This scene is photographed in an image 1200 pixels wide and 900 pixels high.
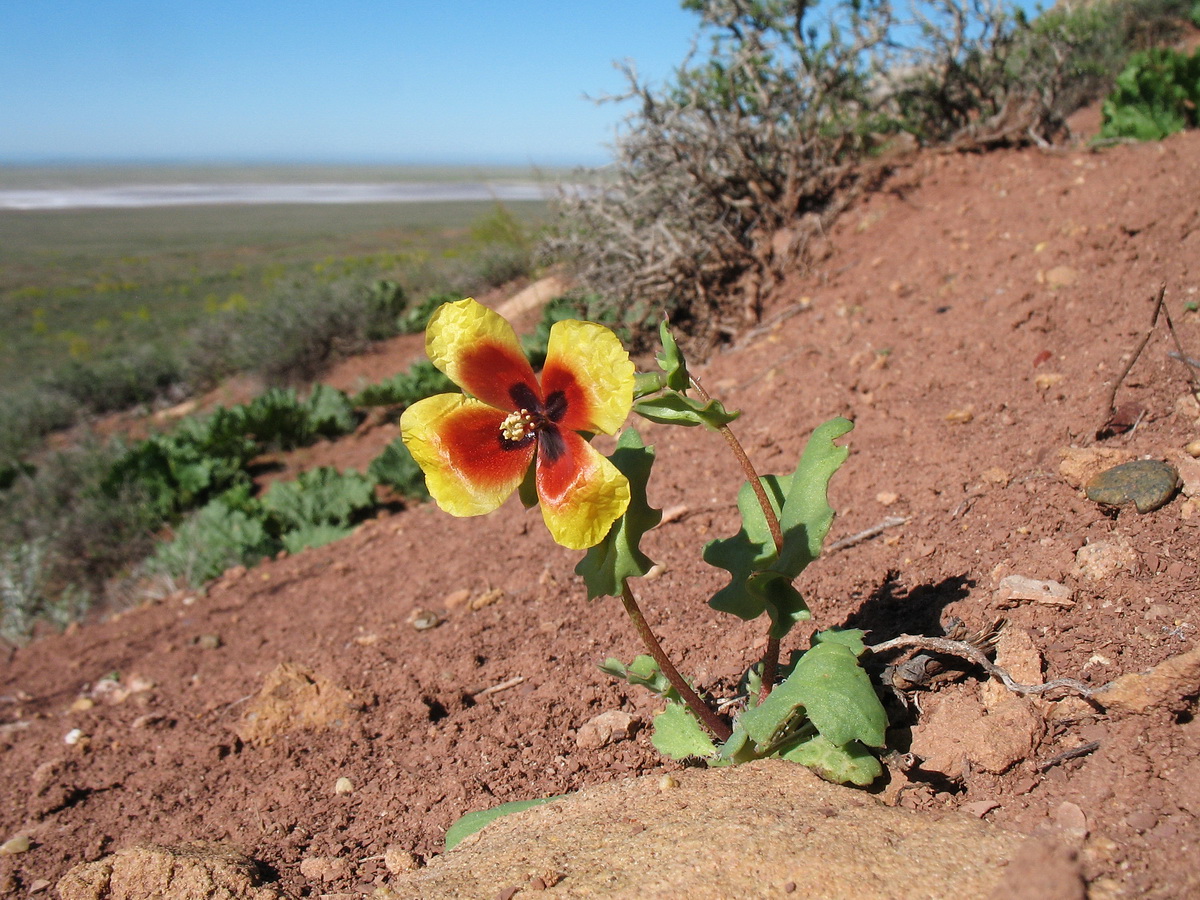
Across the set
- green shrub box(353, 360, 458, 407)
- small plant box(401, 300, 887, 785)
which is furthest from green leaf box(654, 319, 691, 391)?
green shrub box(353, 360, 458, 407)

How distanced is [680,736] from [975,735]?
2.07ft

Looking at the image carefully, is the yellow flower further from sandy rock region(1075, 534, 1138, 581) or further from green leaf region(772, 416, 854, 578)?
sandy rock region(1075, 534, 1138, 581)

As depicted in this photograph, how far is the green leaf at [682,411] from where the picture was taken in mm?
1447

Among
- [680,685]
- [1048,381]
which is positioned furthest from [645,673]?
[1048,381]

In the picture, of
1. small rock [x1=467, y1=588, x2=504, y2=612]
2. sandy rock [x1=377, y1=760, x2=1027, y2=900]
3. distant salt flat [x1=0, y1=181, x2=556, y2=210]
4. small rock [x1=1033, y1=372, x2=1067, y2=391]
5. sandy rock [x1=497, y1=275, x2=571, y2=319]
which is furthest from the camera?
distant salt flat [x1=0, y1=181, x2=556, y2=210]

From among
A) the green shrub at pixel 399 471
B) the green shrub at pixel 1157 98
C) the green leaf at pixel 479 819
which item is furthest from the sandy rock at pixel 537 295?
the green leaf at pixel 479 819

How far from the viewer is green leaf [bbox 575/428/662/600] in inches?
63.2

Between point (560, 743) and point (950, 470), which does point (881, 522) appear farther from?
point (560, 743)

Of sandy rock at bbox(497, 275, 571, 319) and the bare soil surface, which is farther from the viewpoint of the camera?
sandy rock at bbox(497, 275, 571, 319)

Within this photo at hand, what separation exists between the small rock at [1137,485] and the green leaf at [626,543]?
4.31 ft

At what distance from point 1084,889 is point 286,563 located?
13.6 feet

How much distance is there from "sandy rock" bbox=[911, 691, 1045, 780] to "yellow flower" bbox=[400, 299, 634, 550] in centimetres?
88

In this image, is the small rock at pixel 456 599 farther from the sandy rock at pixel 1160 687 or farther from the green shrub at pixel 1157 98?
the green shrub at pixel 1157 98

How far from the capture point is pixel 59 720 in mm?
3221
